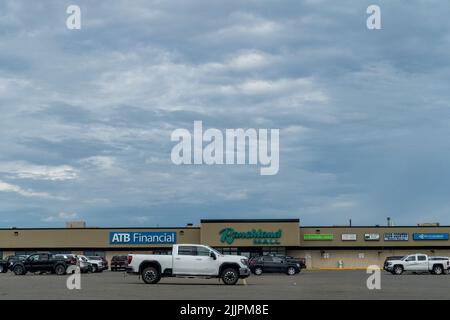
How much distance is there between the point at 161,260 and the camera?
31.5 meters

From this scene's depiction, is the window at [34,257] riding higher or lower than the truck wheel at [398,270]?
higher

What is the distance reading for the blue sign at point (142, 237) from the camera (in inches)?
2869

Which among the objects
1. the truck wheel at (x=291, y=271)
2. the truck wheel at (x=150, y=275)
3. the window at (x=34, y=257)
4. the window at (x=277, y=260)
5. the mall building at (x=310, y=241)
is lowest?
the truck wheel at (x=291, y=271)

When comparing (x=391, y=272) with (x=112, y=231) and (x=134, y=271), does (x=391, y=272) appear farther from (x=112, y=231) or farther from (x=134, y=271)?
(x=112, y=231)

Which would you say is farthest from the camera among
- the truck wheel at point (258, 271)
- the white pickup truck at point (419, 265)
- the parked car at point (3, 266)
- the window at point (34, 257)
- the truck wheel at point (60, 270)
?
the parked car at point (3, 266)

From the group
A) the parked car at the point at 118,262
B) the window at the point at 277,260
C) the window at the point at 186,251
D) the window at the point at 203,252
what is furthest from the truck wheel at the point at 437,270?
the window at the point at 186,251

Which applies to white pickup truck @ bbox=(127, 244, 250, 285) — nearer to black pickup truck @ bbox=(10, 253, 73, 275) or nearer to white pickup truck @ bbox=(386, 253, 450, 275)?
black pickup truck @ bbox=(10, 253, 73, 275)

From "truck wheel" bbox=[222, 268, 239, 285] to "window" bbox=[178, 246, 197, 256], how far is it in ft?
5.76

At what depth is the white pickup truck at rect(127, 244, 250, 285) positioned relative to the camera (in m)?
31.5

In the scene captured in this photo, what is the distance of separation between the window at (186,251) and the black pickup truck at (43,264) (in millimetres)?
17138

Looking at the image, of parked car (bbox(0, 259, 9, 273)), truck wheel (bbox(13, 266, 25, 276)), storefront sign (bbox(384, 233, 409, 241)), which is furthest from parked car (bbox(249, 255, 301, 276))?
storefront sign (bbox(384, 233, 409, 241))

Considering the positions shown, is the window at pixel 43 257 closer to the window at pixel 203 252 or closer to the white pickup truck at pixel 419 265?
the window at pixel 203 252

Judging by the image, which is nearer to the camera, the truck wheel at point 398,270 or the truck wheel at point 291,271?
the truck wheel at point 291,271
